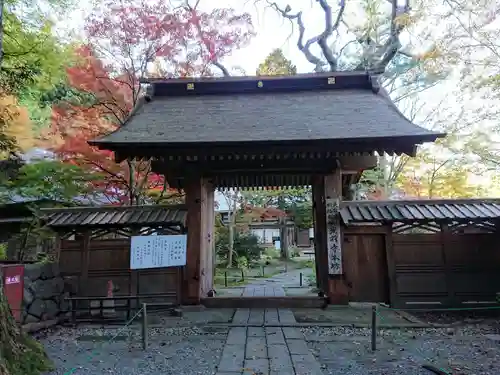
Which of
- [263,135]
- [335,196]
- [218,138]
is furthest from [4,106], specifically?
[335,196]

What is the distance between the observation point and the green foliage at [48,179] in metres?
10.0

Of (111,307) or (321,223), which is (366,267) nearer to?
(321,223)

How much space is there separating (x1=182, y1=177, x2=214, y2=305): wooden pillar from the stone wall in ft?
8.64

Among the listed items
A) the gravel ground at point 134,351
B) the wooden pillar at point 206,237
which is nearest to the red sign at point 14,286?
the gravel ground at point 134,351

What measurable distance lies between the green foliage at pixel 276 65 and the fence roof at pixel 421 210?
40.5ft

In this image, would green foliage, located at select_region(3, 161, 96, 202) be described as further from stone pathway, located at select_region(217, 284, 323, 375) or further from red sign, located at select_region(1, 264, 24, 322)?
stone pathway, located at select_region(217, 284, 323, 375)

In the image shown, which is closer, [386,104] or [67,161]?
[386,104]

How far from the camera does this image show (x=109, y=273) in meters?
8.39

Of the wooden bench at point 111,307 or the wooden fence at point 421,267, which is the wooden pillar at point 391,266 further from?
the wooden bench at point 111,307

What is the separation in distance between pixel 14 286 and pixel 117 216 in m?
2.59

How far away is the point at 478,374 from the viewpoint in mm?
4277

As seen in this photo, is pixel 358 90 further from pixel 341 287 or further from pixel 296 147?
pixel 341 287

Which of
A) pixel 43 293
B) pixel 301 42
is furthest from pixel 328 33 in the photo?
pixel 43 293

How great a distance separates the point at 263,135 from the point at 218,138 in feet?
3.24
